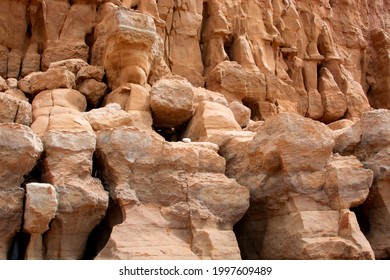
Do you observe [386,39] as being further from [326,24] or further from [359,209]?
[359,209]

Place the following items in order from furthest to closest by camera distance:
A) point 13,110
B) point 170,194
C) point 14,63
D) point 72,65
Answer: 1. point 14,63
2. point 72,65
3. point 13,110
4. point 170,194

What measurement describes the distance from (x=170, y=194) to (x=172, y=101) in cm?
289

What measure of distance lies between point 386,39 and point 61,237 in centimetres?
1743

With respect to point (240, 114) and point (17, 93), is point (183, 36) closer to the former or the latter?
point (240, 114)

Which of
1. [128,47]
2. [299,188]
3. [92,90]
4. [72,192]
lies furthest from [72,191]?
[128,47]

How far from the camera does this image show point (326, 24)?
1942 centimetres

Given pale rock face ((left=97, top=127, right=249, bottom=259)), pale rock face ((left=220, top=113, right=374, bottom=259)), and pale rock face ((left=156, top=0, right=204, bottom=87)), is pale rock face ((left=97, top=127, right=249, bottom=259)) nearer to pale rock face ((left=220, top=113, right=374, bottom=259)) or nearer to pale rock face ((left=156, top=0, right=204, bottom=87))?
pale rock face ((left=220, top=113, right=374, bottom=259))

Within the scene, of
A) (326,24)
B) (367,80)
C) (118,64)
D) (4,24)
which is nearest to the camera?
(118,64)

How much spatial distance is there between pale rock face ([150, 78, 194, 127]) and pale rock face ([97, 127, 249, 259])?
2225mm

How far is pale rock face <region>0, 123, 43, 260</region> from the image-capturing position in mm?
6559

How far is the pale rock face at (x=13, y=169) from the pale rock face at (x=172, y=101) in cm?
317

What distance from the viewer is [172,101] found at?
31.8ft

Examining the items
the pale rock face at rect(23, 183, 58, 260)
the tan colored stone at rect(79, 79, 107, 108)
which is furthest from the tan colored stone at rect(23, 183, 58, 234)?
the tan colored stone at rect(79, 79, 107, 108)

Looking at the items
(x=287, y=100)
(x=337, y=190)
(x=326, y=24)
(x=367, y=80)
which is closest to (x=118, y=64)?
(x=337, y=190)
